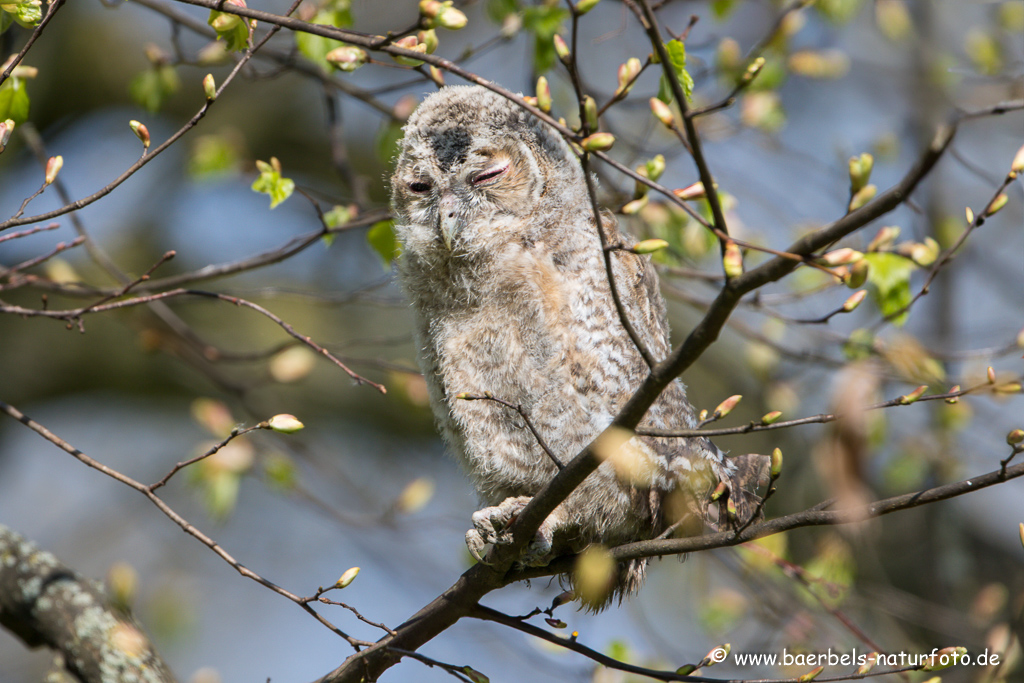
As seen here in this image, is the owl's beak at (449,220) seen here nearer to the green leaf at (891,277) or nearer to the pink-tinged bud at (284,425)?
the pink-tinged bud at (284,425)

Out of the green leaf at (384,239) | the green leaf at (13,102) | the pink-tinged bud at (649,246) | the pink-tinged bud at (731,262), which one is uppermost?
the green leaf at (384,239)

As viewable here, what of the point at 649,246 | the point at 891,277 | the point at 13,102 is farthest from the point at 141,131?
the point at 891,277

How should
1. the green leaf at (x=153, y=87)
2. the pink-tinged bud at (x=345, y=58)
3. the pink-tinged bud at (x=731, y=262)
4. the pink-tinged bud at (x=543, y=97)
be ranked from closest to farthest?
the pink-tinged bud at (x=731, y=262) < the pink-tinged bud at (x=543, y=97) < the pink-tinged bud at (x=345, y=58) < the green leaf at (x=153, y=87)

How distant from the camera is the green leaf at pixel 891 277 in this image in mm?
2721

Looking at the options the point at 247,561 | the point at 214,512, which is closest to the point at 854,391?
the point at 214,512

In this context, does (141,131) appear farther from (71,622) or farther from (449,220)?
(71,622)

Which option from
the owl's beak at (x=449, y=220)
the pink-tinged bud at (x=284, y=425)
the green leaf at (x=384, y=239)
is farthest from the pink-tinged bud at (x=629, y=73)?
the green leaf at (x=384, y=239)

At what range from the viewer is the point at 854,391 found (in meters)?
1.11

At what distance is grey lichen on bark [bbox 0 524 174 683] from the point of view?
267 centimetres

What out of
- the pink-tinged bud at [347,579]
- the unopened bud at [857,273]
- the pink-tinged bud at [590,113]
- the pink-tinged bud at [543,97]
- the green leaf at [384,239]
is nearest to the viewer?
the unopened bud at [857,273]

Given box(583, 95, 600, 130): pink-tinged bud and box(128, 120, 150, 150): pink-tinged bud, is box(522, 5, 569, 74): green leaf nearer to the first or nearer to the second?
box(583, 95, 600, 130): pink-tinged bud

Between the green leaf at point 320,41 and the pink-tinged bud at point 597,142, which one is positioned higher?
the green leaf at point 320,41

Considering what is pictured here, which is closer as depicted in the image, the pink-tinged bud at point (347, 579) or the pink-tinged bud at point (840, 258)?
the pink-tinged bud at point (840, 258)

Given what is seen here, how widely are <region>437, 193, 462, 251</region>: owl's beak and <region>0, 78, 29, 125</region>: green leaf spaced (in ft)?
3.92
